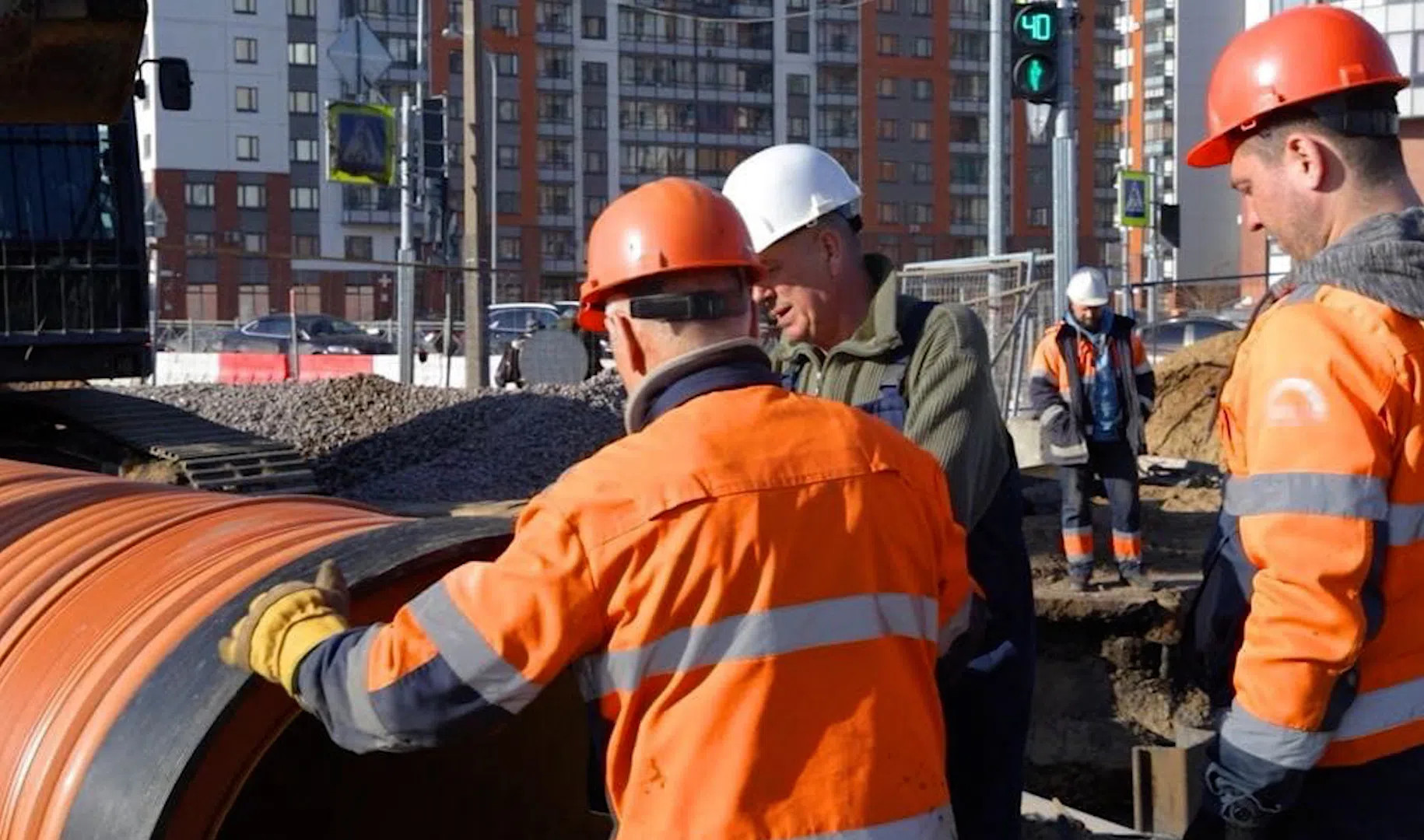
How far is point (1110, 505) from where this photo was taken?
9.75 meters

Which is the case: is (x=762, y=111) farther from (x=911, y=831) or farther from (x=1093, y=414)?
(x=911, y=831)

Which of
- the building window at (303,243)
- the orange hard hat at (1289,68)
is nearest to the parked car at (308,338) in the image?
the building window at (303,243)

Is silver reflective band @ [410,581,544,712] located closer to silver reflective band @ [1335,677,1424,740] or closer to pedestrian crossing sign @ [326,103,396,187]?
silver reflective band @ [1335,677,1424,740]

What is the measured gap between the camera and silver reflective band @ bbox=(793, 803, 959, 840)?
2.53 m

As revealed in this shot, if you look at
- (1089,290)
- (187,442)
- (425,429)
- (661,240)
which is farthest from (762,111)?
(661,240)

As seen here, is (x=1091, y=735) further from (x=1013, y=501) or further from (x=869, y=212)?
(x=869, y=212)

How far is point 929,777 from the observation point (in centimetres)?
264

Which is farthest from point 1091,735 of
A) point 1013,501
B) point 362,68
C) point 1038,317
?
point 362,68

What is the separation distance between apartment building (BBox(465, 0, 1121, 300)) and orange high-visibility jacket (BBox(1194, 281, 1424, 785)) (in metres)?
68.2

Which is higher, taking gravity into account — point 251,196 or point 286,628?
point 251,196

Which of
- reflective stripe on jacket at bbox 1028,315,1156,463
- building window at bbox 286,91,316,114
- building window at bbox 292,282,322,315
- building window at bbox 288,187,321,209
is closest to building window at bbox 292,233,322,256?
building window at bbox 288,187,321,209

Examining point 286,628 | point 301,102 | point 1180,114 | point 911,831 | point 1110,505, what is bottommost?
point 1110,505

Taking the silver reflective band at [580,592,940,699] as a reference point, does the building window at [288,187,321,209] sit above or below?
above

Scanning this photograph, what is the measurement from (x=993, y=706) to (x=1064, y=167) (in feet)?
31.4
